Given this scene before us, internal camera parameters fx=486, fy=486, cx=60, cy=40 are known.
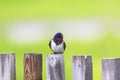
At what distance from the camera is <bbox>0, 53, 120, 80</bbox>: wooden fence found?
253 centimetres

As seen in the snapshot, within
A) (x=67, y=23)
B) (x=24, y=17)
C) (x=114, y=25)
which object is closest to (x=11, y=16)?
(x=24, y=17)

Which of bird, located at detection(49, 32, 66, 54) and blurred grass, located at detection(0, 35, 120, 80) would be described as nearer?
bird, located at detection(49, 32, 66, 54)

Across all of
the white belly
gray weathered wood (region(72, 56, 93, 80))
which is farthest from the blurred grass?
gray weathered wood (region(72, 56, 93, 80))

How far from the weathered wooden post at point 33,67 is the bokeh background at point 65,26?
262 centimetres

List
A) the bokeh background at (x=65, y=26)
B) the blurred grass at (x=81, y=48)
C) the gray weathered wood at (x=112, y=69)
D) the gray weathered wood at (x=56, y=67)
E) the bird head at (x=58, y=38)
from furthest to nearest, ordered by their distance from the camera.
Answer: the bokeh background at (x=65, y=26)
the blurred grass at (x=81, y=48)
the bird head at (x=58, y=38)
the gray weathered wood at (x=56, y=67)
the gray weathered wood at (x=112, y=69)

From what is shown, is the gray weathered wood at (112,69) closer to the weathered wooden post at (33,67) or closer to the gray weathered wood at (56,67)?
the gray weathered wood at (56,67)

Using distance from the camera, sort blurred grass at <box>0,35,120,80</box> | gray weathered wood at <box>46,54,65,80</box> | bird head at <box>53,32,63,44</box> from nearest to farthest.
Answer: gray weathered wood at <box>46,54,65,80</box> < bird head at <box>53,32,63,44</box> < blurred grass at <box>0,35,120,80</box>

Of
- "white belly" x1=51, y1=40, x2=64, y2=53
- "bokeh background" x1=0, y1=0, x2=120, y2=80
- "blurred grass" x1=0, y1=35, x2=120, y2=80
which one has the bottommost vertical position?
"white belly" x1=51, y1=40, x2=64, y2=53

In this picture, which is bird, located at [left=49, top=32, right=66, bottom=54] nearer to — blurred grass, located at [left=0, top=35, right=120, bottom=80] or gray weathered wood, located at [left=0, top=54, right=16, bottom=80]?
gray weathered wood, located at [left=0, top=54, right=16, bottom=80]

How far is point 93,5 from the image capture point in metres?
7.39

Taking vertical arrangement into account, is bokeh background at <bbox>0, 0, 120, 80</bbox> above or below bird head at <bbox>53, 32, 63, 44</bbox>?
above

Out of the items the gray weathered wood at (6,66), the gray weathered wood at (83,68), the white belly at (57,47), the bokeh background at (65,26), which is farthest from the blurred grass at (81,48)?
the gray weathered wood at (83,68)

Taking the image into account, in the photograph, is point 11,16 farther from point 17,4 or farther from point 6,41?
point 6,41

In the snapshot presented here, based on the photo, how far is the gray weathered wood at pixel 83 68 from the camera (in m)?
2.59
